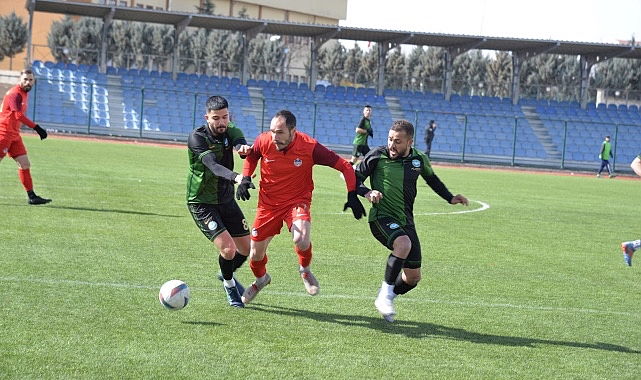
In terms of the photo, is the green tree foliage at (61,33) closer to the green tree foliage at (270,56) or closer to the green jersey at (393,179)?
the green tree foliage at (270,56)

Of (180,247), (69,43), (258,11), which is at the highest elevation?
(258,11)

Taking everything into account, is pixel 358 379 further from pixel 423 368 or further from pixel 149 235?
pixel 149 235

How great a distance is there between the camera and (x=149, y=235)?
11852mm

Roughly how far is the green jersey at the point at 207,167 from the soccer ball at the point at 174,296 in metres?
1.06

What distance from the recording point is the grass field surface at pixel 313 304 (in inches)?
236

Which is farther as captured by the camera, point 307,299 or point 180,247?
point 180,247

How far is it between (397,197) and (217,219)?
5.40 ft

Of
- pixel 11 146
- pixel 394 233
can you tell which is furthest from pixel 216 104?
pixel 11 146

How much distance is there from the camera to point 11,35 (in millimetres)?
62625

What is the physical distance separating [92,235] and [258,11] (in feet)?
220

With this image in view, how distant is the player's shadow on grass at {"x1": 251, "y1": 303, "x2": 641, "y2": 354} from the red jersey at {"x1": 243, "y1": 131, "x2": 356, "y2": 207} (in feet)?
3.38

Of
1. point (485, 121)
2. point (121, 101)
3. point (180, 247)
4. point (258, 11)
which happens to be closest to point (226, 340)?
point (180, 247)

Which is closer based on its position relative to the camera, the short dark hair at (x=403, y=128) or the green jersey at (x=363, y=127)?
the short dark hair at (x=403, y=128)

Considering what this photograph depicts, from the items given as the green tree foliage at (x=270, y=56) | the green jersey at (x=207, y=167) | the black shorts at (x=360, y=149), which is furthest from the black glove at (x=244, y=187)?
the green tree foliage at (x=270, y=56)
